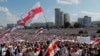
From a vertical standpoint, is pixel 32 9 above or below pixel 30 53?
above

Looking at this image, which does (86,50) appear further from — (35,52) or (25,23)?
(25,23)

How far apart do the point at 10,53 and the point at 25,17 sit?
8.09 feet

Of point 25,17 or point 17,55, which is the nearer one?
point 25,17

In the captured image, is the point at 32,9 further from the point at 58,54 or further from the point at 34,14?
the point at 58,54

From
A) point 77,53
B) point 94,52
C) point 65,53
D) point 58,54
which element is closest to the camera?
point 58,54

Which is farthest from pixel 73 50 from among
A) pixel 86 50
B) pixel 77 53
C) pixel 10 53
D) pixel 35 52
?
pixel 10 53

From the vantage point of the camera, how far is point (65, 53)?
1502cm

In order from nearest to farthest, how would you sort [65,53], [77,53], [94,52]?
[65,53] < [94,52] < [77,53]

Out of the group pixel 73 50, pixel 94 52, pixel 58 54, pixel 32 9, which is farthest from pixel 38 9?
pixel 73 50

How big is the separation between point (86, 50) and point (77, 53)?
1.64m

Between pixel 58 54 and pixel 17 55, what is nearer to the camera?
pixel 58 54

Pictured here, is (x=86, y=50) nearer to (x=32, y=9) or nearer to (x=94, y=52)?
(x=94, y=52)

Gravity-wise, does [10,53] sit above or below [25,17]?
below

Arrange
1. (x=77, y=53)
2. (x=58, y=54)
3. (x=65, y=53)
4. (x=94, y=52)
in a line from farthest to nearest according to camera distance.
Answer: (x=77, y=53), (x=94, y=52), (x=65, y=53), (x=58, y=54)
